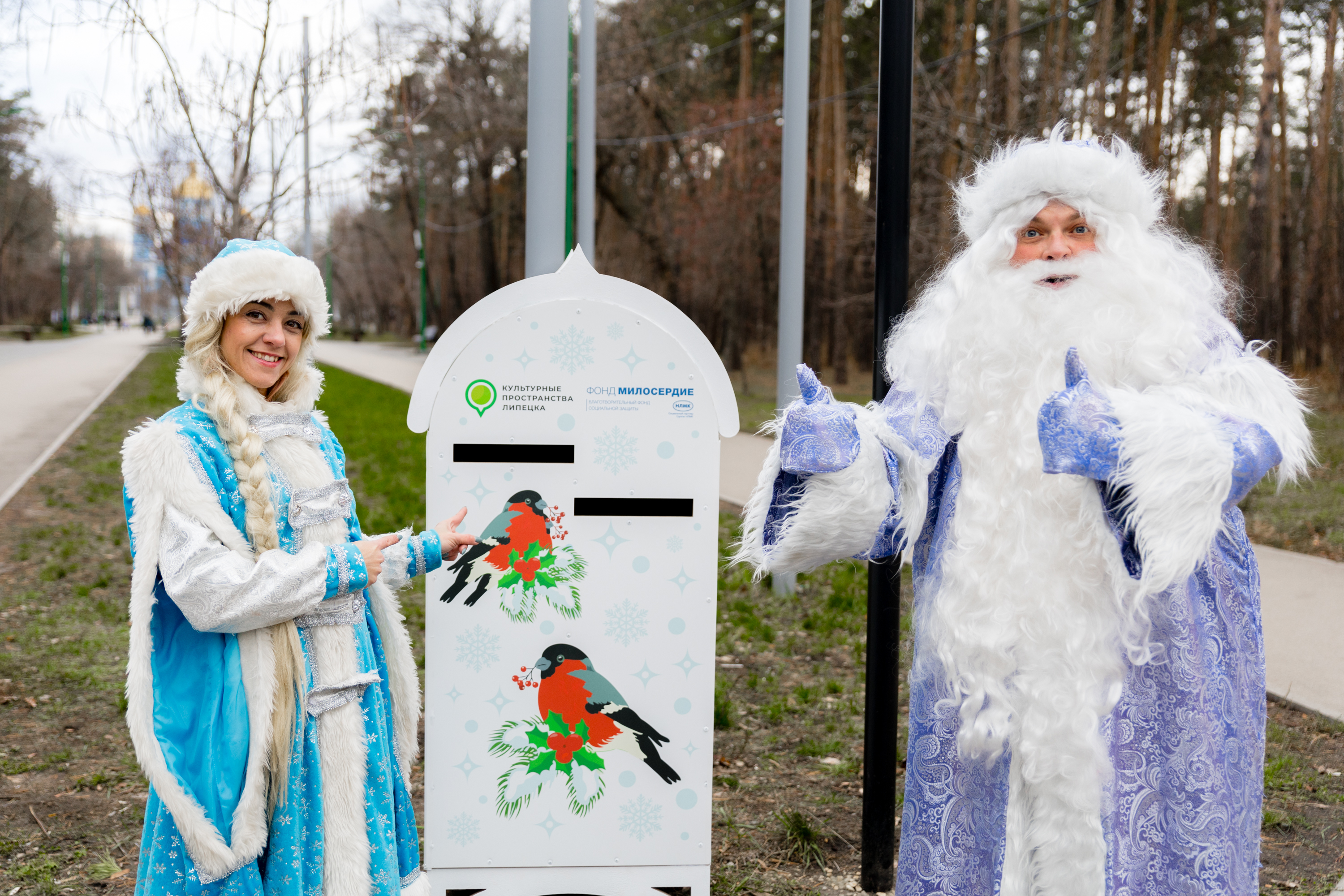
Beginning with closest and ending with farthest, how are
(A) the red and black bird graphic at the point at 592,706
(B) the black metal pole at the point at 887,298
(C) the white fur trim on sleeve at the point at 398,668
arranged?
(C) the white fur trim on sleeve at the point at 398,668
(A) the red and black bird graphic at the point at 592,706
(B) the black metal pole at the point at 887,298

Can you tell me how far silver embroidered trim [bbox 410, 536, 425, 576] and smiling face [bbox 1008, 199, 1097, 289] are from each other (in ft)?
4.46

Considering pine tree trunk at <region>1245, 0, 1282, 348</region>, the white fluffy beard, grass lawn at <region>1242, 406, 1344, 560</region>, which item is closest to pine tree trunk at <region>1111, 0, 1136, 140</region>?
pine tree trunk at <region>1245, 0, 1282, 348</region>

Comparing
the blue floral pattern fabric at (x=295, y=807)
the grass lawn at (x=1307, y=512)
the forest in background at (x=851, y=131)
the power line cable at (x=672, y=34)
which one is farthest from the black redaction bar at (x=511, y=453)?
the power line cable at (x=672, y=34)

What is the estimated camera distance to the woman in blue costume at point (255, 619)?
181 cm

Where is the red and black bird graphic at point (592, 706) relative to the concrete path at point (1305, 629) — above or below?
above

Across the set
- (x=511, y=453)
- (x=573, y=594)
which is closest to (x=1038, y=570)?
(x=573, y=594)

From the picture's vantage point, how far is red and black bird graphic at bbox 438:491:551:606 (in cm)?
245

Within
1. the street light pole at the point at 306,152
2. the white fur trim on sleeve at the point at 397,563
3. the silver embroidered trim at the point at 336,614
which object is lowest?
the silver embroidered trim at the point at 336,614

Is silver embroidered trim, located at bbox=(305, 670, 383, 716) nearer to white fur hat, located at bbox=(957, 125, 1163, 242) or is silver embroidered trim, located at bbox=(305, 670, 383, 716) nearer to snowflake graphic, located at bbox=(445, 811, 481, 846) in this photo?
snowflake graphic, located at bbox=(445, 811, 481, 846)

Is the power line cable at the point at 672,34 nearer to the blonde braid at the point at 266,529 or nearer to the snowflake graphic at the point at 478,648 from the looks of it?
the snowflake graphic at the point at 478,648

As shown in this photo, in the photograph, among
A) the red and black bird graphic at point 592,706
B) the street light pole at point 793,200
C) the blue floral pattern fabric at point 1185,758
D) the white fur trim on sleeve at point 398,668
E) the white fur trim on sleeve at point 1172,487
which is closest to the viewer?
the white fur trim on sleeve at point 1172,487

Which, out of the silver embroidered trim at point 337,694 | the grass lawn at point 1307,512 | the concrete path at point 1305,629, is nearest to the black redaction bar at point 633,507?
the silver embroidered trim at point 337,694

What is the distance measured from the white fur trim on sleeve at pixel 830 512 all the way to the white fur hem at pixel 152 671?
38.6 inches

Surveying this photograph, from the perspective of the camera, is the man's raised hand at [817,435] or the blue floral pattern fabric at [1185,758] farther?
the man's raised hand at [817,435]
